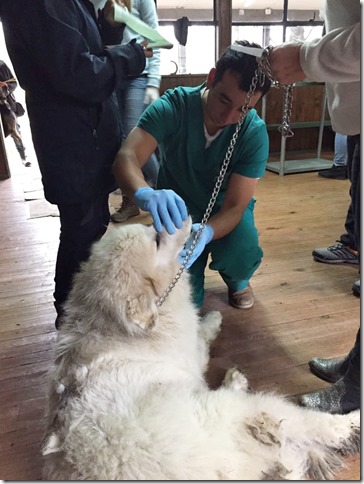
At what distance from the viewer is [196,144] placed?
2180 millimetres

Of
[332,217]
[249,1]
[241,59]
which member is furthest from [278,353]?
[249,1]

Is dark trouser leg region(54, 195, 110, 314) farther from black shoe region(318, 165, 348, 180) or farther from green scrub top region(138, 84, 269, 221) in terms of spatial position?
black shoe region(318, 165, 348, 180)

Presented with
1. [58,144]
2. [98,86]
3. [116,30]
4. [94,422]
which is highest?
[116,30]

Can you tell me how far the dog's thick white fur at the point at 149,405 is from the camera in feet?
3.66

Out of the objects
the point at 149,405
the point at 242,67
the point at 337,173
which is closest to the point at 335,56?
the point at 242,67

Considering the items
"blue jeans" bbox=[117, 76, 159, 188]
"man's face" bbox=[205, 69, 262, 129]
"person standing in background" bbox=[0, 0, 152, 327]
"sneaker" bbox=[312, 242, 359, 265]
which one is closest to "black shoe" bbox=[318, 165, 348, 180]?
"sneaker" bbox=[312, 242, 359, 265]

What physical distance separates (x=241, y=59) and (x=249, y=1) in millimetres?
5567

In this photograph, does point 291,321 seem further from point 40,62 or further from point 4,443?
point 40,62

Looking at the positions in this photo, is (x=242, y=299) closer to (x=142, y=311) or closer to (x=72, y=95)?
(x=142, y=311)

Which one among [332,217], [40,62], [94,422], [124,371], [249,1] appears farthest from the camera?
[249,1]

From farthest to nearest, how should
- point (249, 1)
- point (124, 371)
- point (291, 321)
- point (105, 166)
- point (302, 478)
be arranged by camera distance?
point (249, 1)
point (291, 321)
point (105, 166)
point (302, 478)
point (124, 371)

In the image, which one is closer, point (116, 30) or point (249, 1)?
point (116, 30)

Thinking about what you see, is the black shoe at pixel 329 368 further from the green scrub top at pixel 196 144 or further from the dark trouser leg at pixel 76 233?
the dark trouser leg at pixel 76 233

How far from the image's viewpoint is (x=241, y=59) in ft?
5.85
